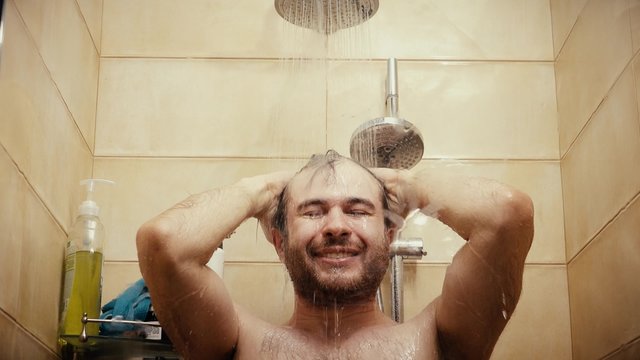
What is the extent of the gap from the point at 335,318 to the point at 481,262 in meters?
0.32

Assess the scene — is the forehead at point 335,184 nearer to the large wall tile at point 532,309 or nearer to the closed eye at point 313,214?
the closed eye at point 313,214

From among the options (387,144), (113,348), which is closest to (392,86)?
(387,144)

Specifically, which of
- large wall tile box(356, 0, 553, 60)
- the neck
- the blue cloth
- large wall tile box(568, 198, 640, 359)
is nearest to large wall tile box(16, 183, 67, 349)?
the blue cloth

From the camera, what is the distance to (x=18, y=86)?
5.08 ft

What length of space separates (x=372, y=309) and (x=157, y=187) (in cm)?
61

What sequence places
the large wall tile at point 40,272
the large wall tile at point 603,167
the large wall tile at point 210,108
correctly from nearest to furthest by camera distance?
the large wall tile at point 40,272 < the large wall tile at point 603,167 < the large wall tile at point 210,108

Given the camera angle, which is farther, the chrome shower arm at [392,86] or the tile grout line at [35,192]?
the chrome shower arm at [392,86]

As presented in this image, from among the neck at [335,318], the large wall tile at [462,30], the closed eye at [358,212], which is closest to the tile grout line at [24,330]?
the neck at [335,318]

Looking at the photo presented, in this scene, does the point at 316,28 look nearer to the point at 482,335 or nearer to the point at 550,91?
the point at 550,91

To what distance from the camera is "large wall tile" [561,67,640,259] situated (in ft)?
5.48

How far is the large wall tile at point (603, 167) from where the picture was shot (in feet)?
5.48

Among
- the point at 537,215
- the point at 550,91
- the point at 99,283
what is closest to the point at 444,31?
the point at 550,91

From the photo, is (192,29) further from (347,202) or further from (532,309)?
(532,309)

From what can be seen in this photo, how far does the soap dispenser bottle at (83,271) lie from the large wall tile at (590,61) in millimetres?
1068
